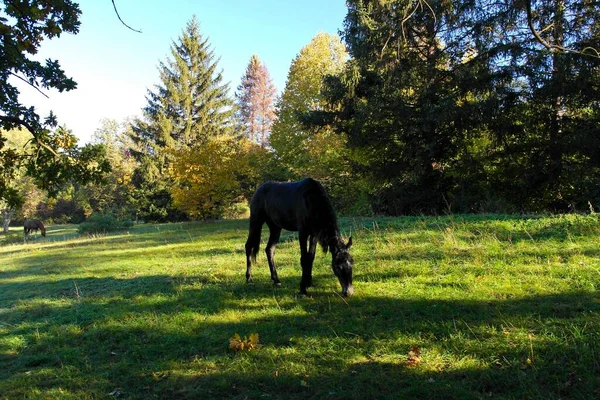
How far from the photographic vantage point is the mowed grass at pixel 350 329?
342 centimetres

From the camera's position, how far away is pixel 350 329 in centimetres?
443

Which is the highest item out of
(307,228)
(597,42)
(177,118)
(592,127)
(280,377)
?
(177,118)

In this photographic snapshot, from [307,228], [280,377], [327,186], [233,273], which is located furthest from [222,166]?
[280,377]

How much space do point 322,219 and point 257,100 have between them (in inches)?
1939

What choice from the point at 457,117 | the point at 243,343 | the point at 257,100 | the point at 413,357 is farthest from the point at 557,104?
the point at 257,100

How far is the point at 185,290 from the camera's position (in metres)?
6.89

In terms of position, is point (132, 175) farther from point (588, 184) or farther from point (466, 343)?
point (466, 343)

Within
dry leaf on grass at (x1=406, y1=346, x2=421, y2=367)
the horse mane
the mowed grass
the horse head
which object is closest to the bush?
the mowed grass

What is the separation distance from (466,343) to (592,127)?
13.0 metres

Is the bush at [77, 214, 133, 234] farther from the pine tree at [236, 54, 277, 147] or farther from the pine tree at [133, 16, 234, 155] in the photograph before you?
the pine tree at [236, 54, 277, 147]

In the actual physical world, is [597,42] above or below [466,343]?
above

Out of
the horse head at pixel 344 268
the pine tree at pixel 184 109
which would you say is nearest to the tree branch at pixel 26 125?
the horse head at pixel 344 268

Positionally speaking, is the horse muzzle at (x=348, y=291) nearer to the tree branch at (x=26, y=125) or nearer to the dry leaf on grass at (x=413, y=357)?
the dry leaf on grass at (x=413, y=357)

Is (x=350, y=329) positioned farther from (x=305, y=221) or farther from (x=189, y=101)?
(x=189, y=101)
